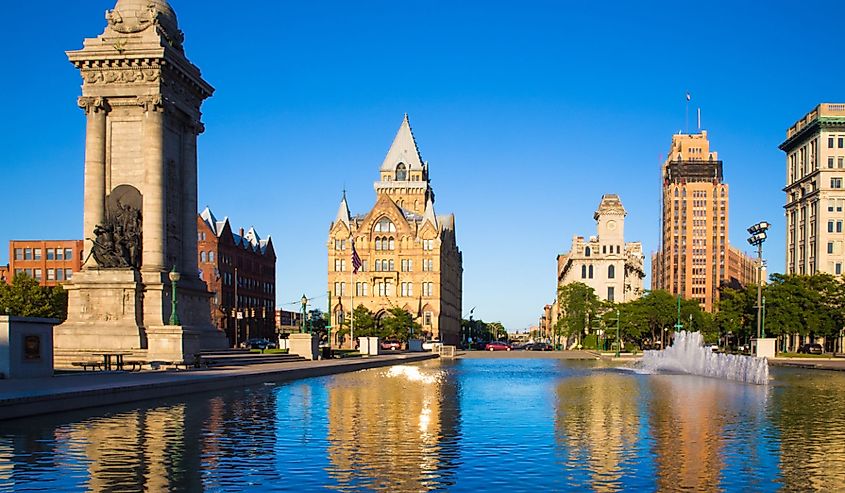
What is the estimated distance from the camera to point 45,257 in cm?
11312

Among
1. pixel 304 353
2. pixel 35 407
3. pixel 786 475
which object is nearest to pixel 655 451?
pixel 786 475

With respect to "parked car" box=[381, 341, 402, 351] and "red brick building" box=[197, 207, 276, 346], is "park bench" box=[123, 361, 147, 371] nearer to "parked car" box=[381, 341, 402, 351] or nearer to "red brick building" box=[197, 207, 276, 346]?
"red brick building" box=[197, 207, 276, 346]

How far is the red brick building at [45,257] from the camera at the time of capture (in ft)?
369

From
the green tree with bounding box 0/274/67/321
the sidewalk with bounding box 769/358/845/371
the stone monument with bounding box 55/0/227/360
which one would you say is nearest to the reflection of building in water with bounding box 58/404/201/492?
the stone monument with bounding box 55/0/227/360

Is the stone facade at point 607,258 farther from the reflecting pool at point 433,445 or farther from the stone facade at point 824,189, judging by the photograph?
the reflecting pool at point 433,445

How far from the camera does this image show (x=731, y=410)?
23.9m

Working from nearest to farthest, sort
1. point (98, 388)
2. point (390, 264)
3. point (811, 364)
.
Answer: point (98, 388)
point (811, 364)
point (390, 264)

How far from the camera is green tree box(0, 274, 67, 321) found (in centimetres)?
7912

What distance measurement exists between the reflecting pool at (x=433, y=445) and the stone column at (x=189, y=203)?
2183 centimetres

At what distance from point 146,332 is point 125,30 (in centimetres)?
1692

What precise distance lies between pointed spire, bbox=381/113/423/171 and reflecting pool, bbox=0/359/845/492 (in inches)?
5362

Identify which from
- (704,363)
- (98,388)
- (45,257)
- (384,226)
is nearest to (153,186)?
(98,388)

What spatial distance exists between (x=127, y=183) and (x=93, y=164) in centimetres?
201

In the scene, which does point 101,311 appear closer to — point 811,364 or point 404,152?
point 811,364
